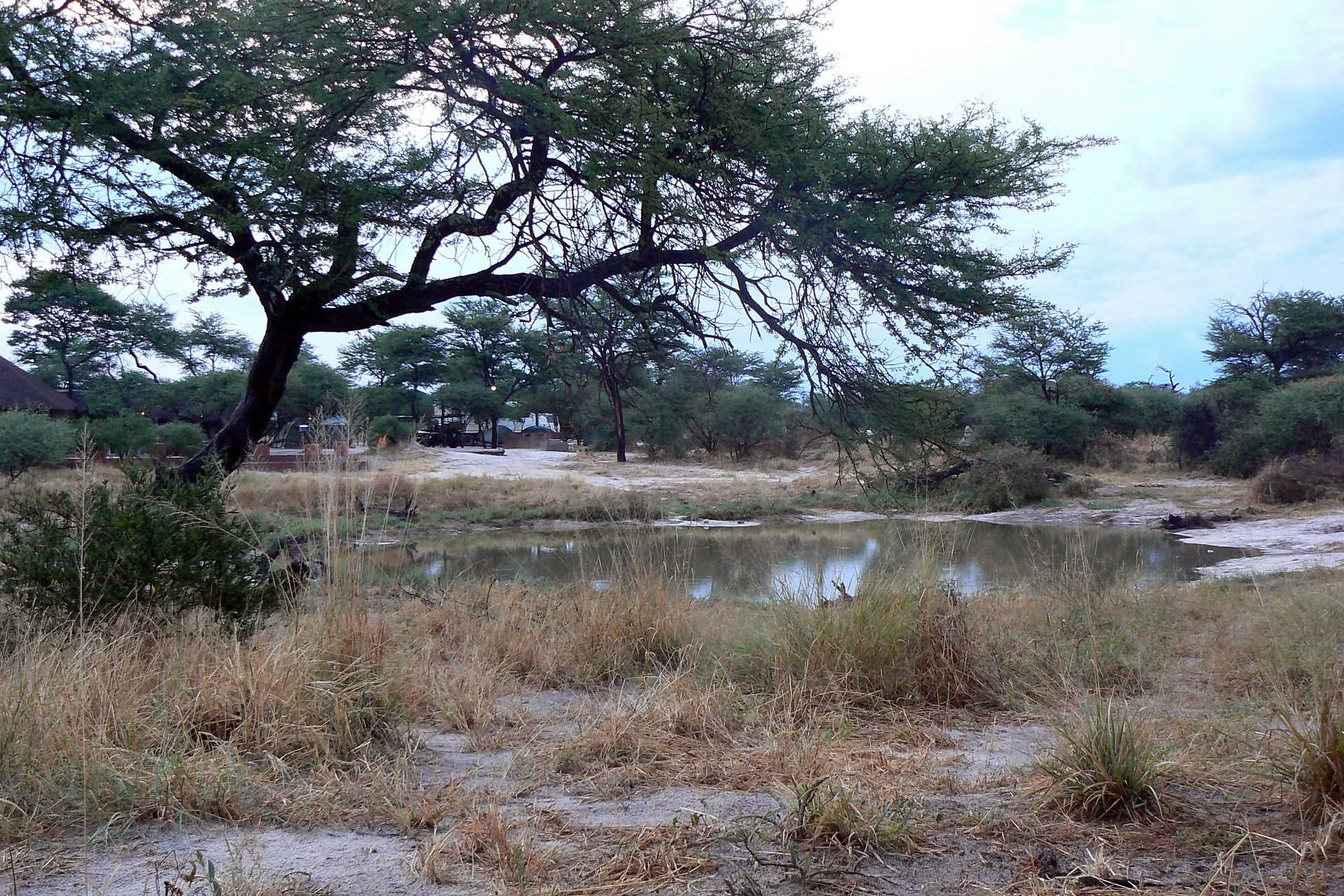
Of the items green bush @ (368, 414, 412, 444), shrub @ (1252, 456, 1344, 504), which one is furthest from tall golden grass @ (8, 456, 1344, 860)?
green bush @ (368, 414, 412, 444)

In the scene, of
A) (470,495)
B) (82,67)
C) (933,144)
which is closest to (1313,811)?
(933,144)

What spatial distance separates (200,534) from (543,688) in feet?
7.51

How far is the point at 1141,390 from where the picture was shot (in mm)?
37938

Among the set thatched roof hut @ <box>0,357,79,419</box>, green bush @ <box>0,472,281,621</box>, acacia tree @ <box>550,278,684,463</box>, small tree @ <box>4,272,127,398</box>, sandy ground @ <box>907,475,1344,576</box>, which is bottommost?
sandy ground @ <box>907,475,1344,576</box>

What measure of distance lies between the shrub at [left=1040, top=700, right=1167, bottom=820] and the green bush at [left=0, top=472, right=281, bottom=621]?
167 inches

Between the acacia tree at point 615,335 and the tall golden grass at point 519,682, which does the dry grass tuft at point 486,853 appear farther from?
the acacia tree at point 615,335

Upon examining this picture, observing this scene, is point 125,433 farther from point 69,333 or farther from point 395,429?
point 395,429

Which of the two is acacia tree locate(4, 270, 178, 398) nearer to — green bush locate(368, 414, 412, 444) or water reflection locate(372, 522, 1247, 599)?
green bush locate(368, 414, 412, 444)

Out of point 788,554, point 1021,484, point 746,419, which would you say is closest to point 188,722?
point 788,554

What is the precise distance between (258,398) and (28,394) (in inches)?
1246

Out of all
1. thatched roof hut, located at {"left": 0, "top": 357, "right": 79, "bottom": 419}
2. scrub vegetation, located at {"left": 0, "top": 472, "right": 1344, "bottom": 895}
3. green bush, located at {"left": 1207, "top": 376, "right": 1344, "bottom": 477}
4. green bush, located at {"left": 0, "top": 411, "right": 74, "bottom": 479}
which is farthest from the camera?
thatched roof hut, located at {"left": 0, "top": 357, "right": 79, "bottom": 419}

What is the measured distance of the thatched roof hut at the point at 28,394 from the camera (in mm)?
33375

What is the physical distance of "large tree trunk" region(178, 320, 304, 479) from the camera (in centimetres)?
943

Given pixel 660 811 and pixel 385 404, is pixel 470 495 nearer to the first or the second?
pixel 385 404
